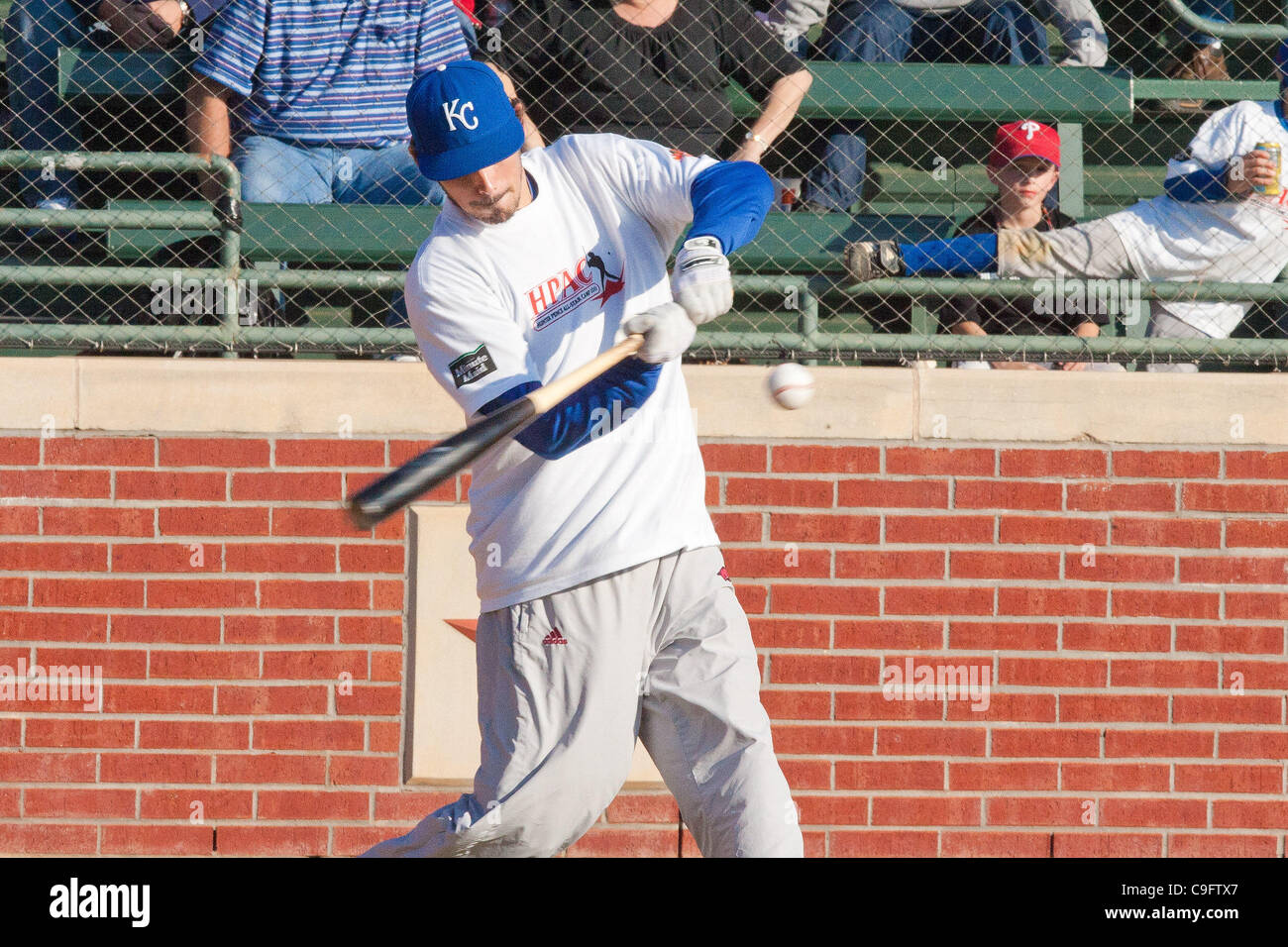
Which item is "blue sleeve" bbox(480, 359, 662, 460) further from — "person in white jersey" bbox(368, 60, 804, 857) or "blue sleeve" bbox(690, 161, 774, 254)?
"blue sleeve" bbox(690, 161, 774, 254)

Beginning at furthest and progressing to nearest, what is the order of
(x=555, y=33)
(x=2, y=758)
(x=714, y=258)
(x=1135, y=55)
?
1. (x=1135, y=55)
2. (x=555, y=33)
3. (x=2, y=758)
4. (x=714, y=258)

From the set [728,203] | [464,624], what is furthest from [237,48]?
[728,203]

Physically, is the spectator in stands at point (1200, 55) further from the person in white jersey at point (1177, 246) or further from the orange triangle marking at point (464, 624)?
the orange triangle marking at point (464, 624)

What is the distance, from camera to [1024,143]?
486 centimetres

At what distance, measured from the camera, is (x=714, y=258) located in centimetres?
304

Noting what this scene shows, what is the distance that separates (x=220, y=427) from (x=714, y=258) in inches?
83.9

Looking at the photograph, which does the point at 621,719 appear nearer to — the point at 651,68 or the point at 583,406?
the point at 583,406

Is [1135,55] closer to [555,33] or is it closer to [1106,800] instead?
[555,33]

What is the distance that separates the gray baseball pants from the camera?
302 cm

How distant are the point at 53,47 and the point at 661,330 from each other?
3348 millimetres

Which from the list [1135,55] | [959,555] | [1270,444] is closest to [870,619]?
[959,555]

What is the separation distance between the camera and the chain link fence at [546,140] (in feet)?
15.1

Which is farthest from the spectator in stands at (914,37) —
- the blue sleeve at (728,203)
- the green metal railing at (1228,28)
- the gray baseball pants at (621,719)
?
the gray baseball pants at (621,719)

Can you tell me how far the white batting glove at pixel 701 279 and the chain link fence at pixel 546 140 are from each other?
1530 millimetres
